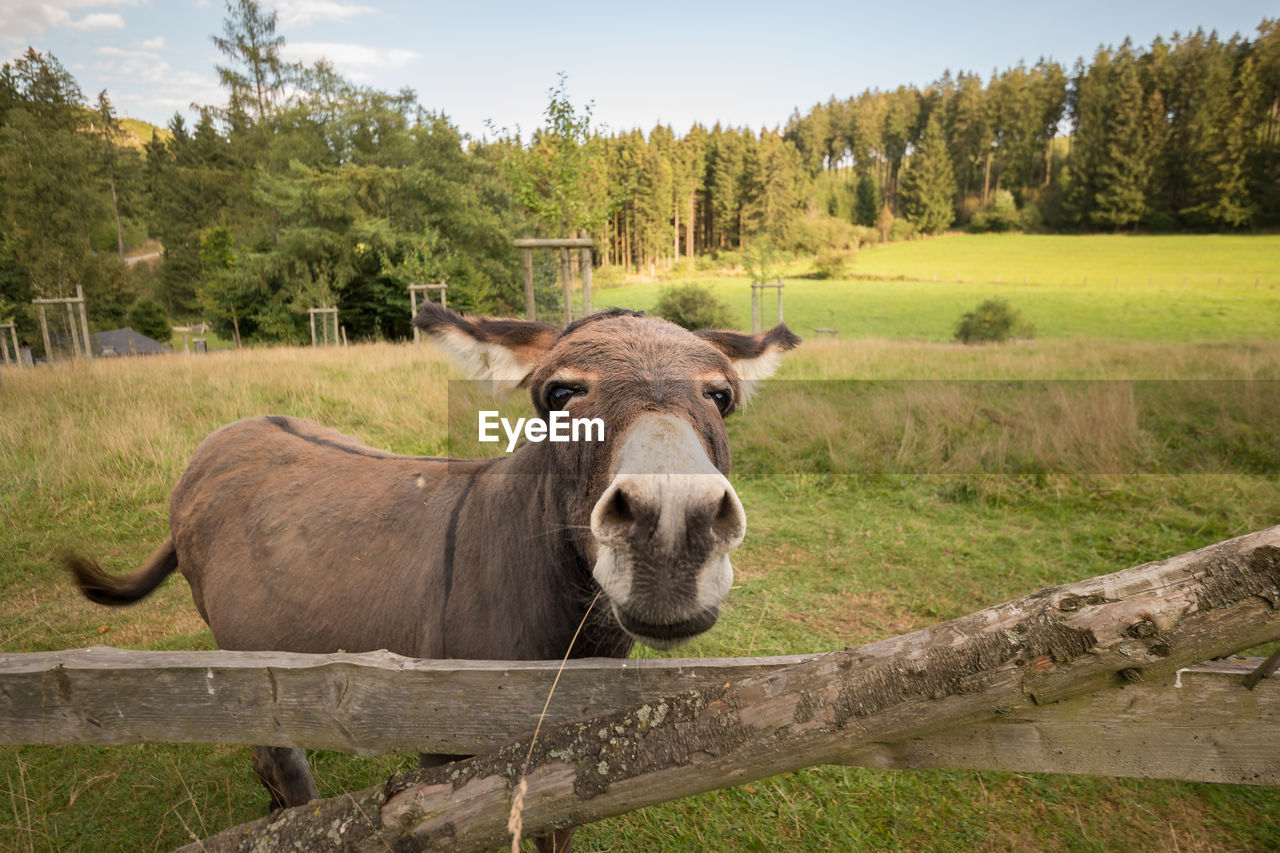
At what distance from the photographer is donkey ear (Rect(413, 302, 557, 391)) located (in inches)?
96.3

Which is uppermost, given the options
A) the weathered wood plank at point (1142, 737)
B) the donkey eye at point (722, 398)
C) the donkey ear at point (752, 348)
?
the donkey ear at point (752, 348)

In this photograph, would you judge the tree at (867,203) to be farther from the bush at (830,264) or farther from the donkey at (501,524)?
the donkey at (501,524)

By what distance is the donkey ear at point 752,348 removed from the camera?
113 inches

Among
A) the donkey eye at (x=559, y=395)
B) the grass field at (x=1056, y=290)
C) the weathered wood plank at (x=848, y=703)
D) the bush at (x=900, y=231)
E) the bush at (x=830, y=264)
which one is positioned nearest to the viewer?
the weathered wood plank at (x=848, y=703)

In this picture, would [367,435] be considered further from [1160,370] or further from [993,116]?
[993,116]

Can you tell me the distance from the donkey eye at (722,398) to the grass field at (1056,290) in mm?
28295

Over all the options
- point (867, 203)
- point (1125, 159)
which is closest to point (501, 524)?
point (1125, 159)

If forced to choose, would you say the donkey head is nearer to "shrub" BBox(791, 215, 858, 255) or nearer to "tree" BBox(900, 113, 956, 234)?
"shrub" BBox(791, 215, 858, 255)

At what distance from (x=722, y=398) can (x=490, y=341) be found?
41.3 inches

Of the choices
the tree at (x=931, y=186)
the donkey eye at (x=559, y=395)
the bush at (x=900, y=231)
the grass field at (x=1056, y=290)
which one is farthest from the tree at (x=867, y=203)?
the donkey eye at (x=559, y=395)

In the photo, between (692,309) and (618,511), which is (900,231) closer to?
(692,309)

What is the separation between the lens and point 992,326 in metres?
27.1

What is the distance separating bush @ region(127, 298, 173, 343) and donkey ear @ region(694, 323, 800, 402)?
44777 mm

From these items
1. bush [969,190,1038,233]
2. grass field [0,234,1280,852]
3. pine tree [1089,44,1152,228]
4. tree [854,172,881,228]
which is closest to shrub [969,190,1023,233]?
bush [969,190,1038,233]
